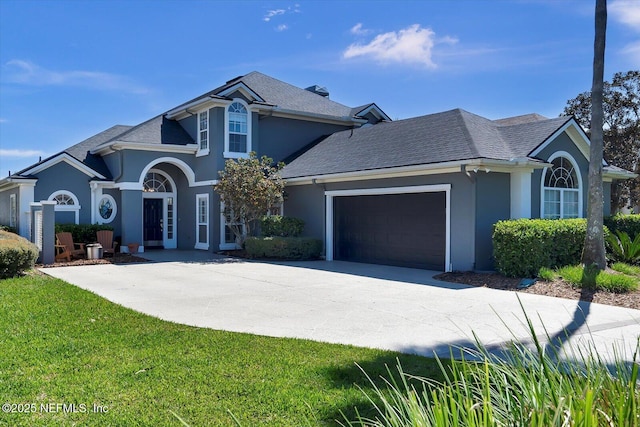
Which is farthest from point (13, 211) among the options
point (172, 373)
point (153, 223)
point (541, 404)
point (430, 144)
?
point (541, 404)

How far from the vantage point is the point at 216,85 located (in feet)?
77.8

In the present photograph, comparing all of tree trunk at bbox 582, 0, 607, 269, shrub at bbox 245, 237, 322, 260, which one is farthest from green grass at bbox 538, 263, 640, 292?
shrub at bbox 245, 237, 322, 260

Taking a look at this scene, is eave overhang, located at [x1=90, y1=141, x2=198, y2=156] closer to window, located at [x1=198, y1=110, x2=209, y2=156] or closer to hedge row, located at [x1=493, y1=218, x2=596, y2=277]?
window, located at [x1=198, y1=110, x2=209, y2=156]

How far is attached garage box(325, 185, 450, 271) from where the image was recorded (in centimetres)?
1455

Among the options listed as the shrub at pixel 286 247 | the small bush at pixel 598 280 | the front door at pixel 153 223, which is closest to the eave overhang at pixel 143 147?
the front door at pixel 153 223

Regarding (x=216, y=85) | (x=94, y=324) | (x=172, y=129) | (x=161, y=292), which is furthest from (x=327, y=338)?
(x=216, y=85)

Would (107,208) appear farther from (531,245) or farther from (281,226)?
(531,245)

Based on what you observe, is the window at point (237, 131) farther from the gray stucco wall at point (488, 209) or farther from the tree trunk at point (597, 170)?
the tree trunk at point (597, 170)

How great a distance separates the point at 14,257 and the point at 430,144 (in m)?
11.5

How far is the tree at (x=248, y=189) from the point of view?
1802cm

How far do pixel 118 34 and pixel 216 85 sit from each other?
317 inches

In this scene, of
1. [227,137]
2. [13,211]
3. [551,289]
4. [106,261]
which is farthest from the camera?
[13,211]

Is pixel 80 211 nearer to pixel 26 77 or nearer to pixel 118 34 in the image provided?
pixel 26 77

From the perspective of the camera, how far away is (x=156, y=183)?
2255cm
